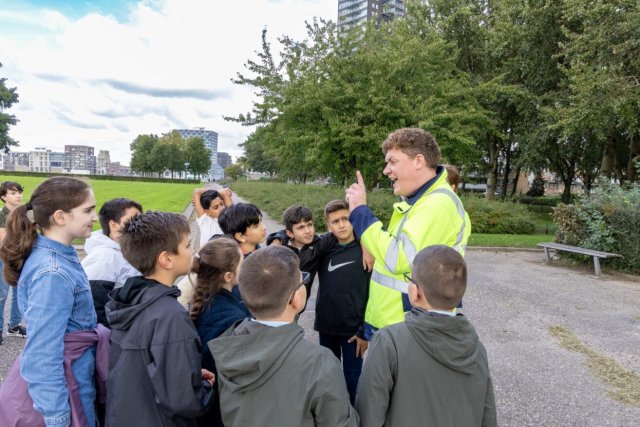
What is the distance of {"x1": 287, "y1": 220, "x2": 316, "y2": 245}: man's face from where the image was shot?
323 cm

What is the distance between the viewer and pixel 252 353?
1.70m

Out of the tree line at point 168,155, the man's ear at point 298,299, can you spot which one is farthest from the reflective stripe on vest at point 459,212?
the tree line at point 168,155

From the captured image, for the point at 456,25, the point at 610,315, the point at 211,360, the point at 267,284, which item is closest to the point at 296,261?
the point at 267,284

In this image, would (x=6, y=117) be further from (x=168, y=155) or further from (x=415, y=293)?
(x=415, y=293)

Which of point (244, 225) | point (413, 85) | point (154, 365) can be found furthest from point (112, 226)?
point (413, 85)

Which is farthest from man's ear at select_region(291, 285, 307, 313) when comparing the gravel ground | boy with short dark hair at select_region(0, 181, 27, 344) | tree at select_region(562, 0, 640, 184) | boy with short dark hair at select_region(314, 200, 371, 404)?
tree at select_region(562, 0, 640, 184)

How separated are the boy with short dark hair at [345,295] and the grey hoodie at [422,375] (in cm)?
122

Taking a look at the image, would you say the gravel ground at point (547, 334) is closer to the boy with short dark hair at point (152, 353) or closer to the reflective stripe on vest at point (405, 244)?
the reflective stripe on vest at point (405, 244)

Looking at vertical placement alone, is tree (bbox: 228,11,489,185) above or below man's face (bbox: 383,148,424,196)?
above

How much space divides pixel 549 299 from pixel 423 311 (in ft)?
23.6

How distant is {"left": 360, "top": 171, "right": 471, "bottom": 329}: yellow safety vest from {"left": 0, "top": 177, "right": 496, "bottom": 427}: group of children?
0.81 feet

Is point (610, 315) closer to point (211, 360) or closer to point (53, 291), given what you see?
point (211, 360)

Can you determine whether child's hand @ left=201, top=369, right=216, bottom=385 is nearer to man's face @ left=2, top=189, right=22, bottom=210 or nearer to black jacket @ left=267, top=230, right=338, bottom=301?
black jacket @ left=267, top=230, right=338, bottom=301

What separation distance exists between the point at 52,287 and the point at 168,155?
Answer: 3997 inches
